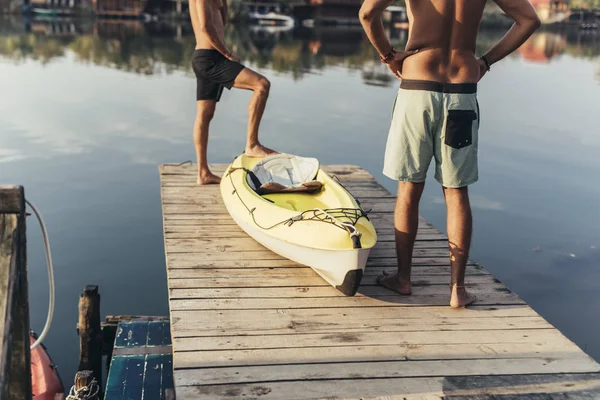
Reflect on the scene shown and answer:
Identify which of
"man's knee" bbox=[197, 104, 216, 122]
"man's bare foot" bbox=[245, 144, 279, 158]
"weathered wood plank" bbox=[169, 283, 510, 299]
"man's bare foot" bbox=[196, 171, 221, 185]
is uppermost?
"man's knee" bbox=[197, 104, 216, 122]

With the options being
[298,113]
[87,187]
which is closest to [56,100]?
[298,113]

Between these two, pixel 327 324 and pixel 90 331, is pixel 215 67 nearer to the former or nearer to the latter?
pixel 90 331

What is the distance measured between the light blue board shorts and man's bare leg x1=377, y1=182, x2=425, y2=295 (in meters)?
0.12

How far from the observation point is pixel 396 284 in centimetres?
457

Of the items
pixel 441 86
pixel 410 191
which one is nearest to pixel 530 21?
pixel 441 86

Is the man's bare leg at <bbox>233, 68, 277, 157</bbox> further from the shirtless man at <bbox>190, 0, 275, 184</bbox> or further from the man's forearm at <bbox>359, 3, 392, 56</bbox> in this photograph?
the man's forearm at <bbox>359, 3, 392, 56</bbox>

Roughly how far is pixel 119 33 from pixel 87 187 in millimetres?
32336

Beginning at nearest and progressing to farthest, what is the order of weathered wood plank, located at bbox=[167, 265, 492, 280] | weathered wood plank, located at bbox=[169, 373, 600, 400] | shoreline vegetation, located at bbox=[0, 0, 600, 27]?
weathered wood plank, located at bbox=[169, 373, 600, 400]
weathered wood plank, located at bbox=[167, 265, 492, 280]
shoreline vegetation, located at bbox=[0, 0, 600, 27]

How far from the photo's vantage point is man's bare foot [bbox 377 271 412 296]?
4535 mm

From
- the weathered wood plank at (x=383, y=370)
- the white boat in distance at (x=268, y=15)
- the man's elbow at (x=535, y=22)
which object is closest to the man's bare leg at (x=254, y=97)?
the man's elbow at (x=535, y=22)

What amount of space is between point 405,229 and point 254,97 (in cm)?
302

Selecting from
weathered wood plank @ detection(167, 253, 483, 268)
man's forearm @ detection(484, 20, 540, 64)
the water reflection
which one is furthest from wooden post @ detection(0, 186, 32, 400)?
the water reflection

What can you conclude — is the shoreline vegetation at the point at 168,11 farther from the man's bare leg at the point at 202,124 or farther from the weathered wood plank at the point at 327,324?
the weathered wood plank at the point at 327,324

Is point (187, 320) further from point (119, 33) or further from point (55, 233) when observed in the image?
point (119, 33)
